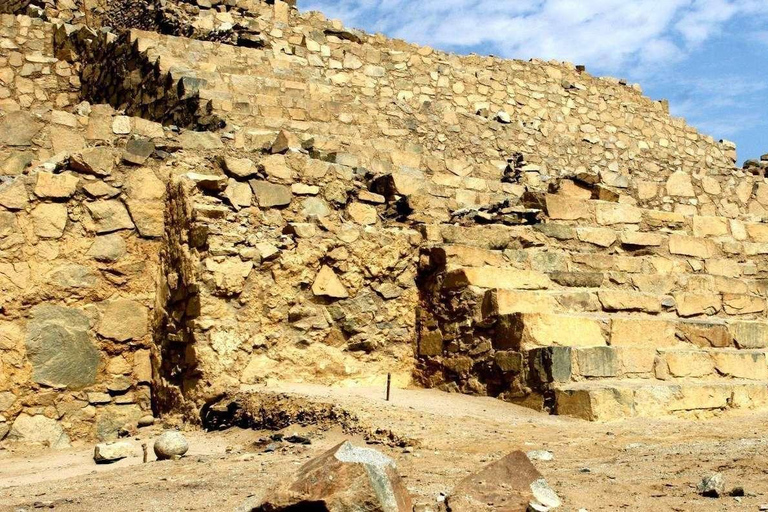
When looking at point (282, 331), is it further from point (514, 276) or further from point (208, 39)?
point (208, 39)

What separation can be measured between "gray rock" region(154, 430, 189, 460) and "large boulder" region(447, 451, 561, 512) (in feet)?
6.81

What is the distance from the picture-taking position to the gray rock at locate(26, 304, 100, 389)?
6211mm

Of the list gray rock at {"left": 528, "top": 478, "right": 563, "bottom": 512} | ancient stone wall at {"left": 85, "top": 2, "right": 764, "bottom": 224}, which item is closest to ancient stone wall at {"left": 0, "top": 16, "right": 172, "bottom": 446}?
ancient stone wall at {"left": 85, "top": 2, "right": 764, "bottom": 224}

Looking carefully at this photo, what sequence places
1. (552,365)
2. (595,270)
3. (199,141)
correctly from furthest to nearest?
(595,270) → (199,141) → (552,365)

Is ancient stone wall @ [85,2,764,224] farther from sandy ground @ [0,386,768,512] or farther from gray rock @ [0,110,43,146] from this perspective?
sandy ground @ [0,386,768,512]

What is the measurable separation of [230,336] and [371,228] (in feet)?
5.23

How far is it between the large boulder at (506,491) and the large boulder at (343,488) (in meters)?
0.25

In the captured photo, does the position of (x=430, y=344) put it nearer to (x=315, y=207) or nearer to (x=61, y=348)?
(x=315, y=207)

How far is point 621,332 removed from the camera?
6496mm

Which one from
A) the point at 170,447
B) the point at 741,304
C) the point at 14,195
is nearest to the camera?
the point at 170,447

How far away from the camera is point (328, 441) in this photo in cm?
494

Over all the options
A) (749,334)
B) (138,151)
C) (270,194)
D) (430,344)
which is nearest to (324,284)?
(270,194)

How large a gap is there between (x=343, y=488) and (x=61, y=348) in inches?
152

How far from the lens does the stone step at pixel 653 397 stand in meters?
5.56
